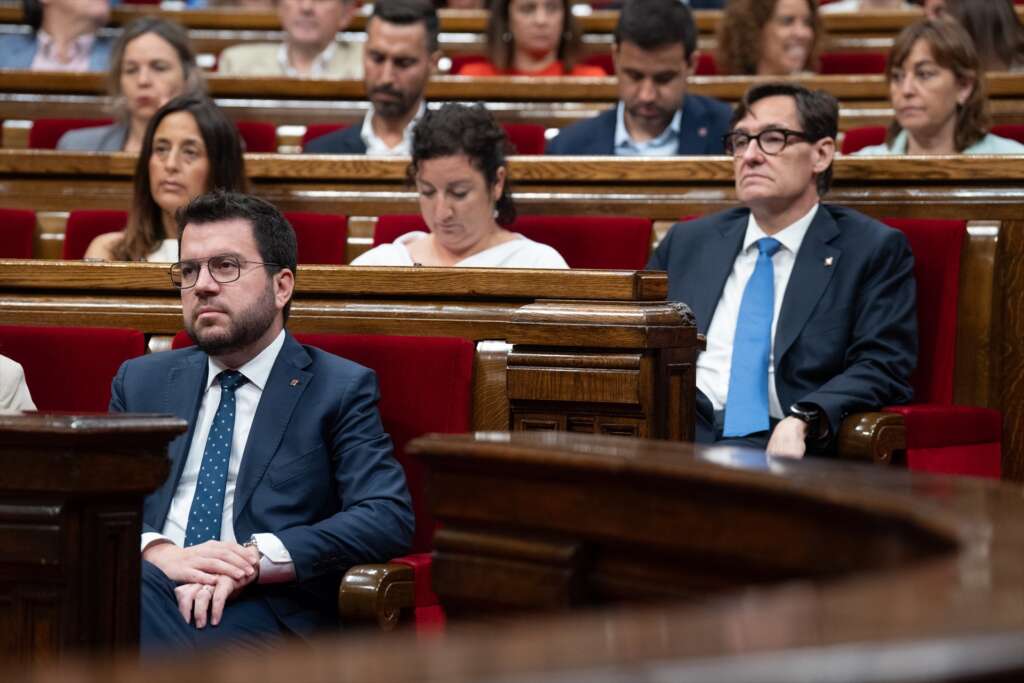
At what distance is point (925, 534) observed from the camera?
2.29 ft

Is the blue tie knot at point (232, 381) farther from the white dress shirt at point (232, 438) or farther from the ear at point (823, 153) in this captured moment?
the ear at point (823, 153)

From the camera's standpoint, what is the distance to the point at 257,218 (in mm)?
1593

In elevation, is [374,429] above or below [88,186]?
below

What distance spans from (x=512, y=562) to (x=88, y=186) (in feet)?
5.40

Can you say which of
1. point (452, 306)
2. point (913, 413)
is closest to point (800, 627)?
point (452, 306)

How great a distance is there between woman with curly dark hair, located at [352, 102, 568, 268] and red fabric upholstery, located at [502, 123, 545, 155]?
646mm

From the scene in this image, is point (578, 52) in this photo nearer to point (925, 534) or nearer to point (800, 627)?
point (925, 534)

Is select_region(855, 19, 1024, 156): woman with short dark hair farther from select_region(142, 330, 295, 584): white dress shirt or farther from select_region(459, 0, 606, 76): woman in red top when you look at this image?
select_region(142, 330, 295, 584): white dress shirt

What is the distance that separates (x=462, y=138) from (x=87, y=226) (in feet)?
1.98

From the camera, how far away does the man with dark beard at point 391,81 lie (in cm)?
271

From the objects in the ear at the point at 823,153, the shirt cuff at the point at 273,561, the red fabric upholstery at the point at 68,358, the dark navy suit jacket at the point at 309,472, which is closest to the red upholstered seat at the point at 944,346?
the ear at the point at 823,153

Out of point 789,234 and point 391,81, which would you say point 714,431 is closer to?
point 789,234

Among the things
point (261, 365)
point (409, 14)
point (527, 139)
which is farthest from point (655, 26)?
point (261, 365)

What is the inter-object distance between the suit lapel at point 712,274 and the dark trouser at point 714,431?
11 cm
